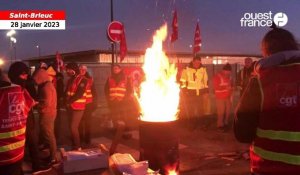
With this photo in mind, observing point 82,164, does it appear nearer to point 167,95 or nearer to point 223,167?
point 167,95

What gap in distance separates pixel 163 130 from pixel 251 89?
116 inches

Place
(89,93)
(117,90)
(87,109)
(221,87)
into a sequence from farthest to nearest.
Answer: (221,87)
(117,90)
(87,109)
(89,93)

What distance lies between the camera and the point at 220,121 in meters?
11.7

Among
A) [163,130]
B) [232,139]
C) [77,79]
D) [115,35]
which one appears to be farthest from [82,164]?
[115,35]

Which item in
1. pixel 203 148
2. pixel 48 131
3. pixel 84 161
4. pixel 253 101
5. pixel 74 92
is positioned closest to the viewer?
pixel 253 101

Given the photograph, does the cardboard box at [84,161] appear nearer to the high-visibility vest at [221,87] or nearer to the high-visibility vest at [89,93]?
the high-visibility vest at [89,93]

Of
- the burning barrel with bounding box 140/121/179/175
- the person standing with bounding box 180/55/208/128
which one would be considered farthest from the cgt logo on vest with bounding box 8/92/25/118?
the person standing with bounding box 180/55/208/128

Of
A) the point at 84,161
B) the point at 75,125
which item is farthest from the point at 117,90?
the point at 84,161

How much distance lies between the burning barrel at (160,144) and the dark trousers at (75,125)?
3017mm

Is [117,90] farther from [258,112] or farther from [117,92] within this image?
[258,112]

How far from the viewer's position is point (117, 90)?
10234mm

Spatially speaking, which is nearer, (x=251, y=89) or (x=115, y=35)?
(x=251, y=89)

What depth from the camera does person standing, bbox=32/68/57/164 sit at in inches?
289

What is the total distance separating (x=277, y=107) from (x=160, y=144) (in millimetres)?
3118
